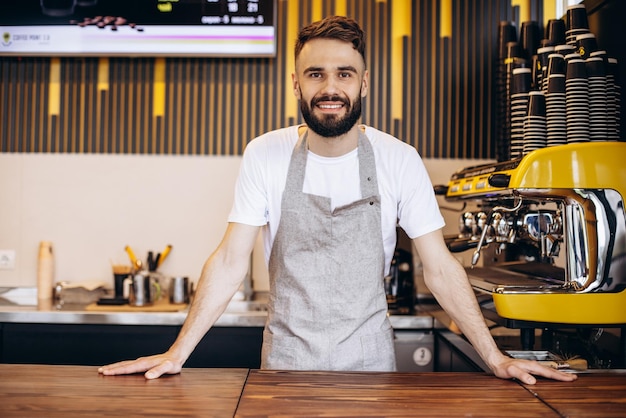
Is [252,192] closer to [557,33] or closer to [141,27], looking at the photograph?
[557,33]

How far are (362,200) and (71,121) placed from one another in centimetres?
186

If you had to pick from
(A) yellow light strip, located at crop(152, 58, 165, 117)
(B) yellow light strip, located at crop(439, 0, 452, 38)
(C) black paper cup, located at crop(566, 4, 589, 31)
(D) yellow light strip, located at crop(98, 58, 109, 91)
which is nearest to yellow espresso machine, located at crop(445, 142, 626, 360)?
(C) black paper cup, located at crop(566, 4, 589, 31)

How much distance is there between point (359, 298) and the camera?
1.81 m

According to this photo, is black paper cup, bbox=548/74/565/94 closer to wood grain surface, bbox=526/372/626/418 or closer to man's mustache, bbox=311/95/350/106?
man's mustache, bbox=311/95/350/106

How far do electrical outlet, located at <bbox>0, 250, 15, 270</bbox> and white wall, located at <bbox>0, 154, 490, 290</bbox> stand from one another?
2 centimetres

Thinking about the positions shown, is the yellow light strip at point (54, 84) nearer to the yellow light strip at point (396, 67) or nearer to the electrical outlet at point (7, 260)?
the electrical outlet at point (7, 260)

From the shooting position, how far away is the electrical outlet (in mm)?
3016

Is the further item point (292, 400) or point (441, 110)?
point (441, 110)

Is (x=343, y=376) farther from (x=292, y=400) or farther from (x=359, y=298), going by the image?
(x=359, y=298)

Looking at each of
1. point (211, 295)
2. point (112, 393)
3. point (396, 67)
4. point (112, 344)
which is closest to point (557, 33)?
point (396, 67)

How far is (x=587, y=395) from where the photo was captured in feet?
4.11

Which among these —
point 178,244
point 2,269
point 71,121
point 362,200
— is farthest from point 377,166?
point 2,269

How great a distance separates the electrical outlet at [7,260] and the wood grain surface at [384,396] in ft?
6.80

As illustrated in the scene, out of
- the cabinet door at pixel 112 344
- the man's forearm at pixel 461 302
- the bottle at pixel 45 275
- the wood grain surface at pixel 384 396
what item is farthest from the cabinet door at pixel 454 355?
the bottle at pixel 45 275
